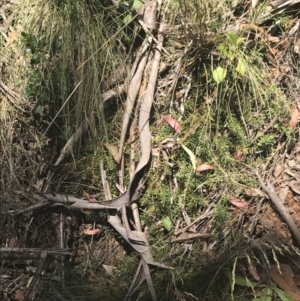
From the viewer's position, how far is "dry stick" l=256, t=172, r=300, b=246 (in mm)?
2213

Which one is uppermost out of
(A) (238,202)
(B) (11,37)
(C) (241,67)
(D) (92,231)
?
(C) (241,67)

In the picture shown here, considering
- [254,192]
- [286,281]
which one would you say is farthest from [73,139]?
[286,281]

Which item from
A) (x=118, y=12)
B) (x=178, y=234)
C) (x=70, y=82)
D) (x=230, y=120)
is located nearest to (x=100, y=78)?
(x=70, y=82)

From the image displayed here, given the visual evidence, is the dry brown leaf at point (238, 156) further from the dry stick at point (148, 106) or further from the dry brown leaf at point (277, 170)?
the dry stick at point (148, 106)

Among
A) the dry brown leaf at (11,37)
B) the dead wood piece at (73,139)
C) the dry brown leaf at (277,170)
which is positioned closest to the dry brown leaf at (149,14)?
the dead wood piece at (73,139)

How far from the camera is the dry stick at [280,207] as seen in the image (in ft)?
7.26

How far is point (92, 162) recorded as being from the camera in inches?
96.0

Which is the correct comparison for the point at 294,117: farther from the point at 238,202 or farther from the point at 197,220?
the point at 197,220

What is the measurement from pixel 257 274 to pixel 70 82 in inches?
49.9

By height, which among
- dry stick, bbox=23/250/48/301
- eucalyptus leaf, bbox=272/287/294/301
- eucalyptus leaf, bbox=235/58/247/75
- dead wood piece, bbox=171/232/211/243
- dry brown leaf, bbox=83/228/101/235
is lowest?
dry stick, bbox=23/250/48/301

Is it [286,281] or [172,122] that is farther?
[172,122]

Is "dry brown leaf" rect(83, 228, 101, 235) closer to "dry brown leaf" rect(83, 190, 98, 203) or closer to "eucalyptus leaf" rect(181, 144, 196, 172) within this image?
"dry brown leaf" rect(83, 190, 98, 203)

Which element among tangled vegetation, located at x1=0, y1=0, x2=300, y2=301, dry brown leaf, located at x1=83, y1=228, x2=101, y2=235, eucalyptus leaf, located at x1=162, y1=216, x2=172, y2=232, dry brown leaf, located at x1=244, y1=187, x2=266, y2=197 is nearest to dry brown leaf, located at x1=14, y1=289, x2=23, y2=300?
tangled vegetation, located at x1=0, y1=0, x2=300, y2=301

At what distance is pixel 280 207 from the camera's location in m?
2.25
